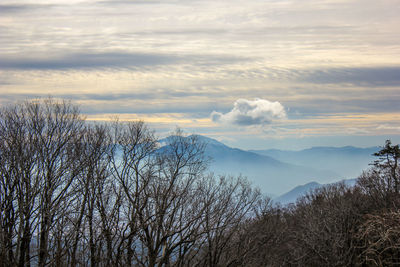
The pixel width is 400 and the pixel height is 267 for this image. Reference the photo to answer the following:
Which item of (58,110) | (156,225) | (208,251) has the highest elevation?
(58,110)

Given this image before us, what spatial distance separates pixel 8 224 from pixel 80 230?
4175mm

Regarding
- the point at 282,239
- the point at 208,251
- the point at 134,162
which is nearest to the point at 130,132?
the point at 134,162

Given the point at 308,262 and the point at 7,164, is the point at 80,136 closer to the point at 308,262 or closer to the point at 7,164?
the point at 7,164

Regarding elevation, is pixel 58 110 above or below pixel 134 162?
above

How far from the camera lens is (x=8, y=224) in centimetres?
2372

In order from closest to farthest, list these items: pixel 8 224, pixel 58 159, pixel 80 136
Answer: pixel 8 224 → pixel 58 159 → pixel 80 136

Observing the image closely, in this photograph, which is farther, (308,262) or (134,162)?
(308,262)

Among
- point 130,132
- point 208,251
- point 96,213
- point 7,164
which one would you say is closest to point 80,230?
point 96,213

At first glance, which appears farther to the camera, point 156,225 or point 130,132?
point 130,132

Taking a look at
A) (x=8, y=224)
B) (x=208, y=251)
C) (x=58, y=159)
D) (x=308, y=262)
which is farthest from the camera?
(x=308, y=262)

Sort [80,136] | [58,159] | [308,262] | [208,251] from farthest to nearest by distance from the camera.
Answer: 1. [308,262]
2. [208,251]
3. [80,136]
4. [58,159]

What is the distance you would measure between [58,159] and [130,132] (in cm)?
562

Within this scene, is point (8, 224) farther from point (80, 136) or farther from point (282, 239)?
point (282, 239)

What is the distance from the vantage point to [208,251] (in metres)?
34.8
